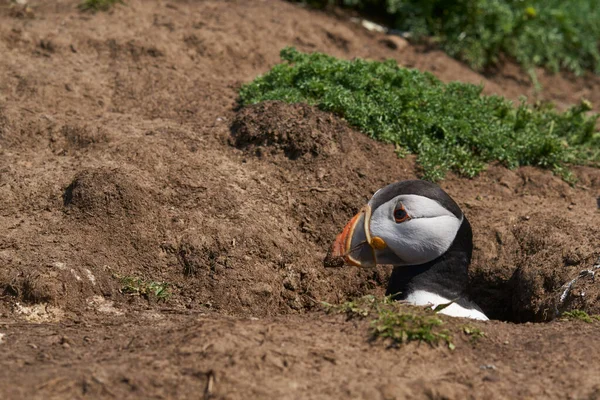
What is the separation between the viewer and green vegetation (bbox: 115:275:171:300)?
5117mm

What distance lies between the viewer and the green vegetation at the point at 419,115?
673 cm

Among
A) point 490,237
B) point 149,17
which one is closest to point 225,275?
point 490,237

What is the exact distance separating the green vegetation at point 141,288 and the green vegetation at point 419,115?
2243mm

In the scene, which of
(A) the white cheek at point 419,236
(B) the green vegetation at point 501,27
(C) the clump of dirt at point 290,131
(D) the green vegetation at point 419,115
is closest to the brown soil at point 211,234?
(C) the clump of dirt at point 290,131

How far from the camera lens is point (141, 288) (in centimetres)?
514

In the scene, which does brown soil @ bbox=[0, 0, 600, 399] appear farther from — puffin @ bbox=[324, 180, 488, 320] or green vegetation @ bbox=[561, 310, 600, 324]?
puffin @ bbox=[324, 180, 488, 320]

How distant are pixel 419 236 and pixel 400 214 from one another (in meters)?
0.18

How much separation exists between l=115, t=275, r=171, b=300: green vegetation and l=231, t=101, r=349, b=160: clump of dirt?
1.62m

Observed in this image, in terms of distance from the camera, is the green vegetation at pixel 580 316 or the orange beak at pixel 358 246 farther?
the orange beak at pixel 358 246

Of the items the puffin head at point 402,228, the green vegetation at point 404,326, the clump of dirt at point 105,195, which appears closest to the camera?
the green vegetation at point 404,326

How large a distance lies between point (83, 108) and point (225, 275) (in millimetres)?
2193

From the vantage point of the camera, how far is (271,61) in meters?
7.86

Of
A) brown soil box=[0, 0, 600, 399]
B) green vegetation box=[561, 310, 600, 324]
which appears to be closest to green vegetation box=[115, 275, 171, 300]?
brown soil box=[0, 0, 600, 399]

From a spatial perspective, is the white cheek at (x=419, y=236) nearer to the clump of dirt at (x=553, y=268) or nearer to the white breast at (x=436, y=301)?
the white breast at (x=436, y=301)
